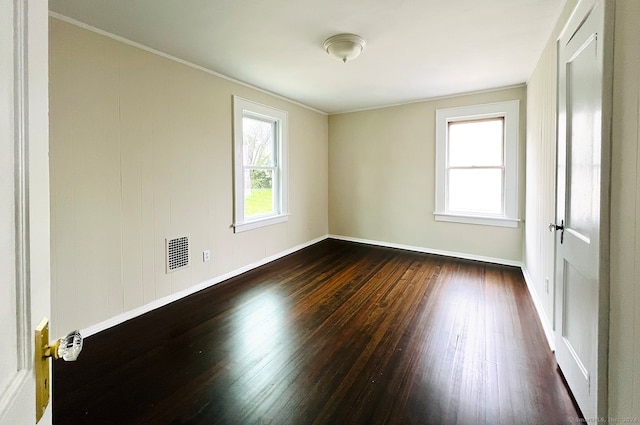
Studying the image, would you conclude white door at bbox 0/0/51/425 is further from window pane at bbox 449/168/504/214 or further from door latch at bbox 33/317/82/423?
window pane at bbox 449/168/504/214

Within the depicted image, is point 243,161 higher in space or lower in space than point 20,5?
higher

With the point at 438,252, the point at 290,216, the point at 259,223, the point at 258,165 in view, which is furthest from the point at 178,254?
the point at 438,252

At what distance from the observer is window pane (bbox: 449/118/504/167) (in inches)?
164

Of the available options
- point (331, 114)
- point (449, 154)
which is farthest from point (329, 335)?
point (331, 114)

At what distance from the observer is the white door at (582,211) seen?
131cm

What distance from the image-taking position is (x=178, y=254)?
309cm

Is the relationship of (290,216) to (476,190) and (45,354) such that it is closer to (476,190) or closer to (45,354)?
(476,190)

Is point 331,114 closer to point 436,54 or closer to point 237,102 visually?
point 237,102

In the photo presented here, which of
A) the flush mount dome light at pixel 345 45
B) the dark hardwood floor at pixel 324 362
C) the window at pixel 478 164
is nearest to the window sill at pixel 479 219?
the window at pixel 478 164

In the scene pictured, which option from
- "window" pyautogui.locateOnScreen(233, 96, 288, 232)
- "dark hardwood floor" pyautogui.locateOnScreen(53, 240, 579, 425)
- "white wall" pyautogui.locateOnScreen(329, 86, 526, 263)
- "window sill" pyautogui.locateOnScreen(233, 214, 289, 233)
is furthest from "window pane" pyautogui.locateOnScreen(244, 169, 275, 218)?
"white wall" pyautogui.locateOnScreen(329, 86, 526, 263)

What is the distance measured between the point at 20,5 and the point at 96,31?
8.33ft

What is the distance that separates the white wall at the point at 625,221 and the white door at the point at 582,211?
5 cm

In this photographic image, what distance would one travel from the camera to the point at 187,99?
311cm

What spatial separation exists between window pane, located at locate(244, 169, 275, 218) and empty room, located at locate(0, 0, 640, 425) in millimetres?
52
